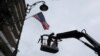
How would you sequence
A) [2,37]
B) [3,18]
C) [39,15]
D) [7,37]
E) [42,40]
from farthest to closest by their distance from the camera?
[7,37] < [2,37] < [39,15] < [3,18] < [42,40]

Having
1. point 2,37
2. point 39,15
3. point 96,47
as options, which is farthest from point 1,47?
point 96,47

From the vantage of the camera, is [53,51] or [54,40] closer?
[53,51]

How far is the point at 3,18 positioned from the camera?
17.8m

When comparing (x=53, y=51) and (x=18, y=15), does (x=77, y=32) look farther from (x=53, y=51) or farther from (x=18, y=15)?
(x=18, y=15)

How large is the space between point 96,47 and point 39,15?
10238 mm

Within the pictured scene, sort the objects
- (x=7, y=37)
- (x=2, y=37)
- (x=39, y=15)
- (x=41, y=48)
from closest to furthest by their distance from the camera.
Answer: (x=41, y=48) < (x=39, y=15) < (x=2, y=37) < (x=7, y=37)

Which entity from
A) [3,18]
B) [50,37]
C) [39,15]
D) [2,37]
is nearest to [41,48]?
[50,37]

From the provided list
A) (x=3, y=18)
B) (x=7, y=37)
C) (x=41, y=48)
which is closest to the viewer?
(x=41, y=48)

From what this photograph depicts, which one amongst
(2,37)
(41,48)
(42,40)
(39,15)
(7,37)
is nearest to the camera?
(41,48)

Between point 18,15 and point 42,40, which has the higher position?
point 42,40

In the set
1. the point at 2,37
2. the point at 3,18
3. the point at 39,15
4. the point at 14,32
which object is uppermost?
the point at 3,18

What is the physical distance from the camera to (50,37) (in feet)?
51.0

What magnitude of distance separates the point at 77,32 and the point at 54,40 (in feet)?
4.43

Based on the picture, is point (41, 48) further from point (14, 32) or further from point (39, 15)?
point (14, 32)
